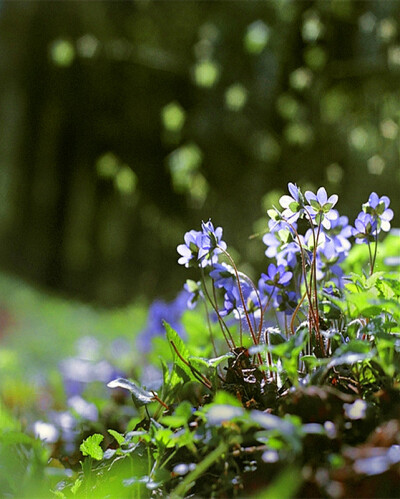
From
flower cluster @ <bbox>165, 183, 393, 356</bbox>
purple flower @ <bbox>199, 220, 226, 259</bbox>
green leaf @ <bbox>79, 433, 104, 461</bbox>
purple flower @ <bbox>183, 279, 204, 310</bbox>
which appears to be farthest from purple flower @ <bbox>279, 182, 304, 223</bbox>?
green leaf @ <bbox>79, 433, 104, 461</bbox>

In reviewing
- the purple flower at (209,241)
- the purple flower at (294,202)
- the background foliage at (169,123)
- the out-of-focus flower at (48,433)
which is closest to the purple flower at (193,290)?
the purple flower at (209,241)

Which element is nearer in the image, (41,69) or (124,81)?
(124,81)

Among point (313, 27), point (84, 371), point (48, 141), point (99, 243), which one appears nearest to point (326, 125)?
point (313, 27)

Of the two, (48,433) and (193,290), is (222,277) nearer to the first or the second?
(193,290)

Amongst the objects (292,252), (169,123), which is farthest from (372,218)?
(169,123)

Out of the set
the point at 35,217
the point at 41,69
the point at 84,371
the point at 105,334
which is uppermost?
the point at 41,69

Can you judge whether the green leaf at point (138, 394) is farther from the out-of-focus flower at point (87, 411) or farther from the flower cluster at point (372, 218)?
the out-of-focus flower at point (87, 411)

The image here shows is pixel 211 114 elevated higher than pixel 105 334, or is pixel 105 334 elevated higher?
pixel 211 114

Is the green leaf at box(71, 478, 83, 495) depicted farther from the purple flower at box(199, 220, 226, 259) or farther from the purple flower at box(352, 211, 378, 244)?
the purple flower at box(352, 211, 378, 244)

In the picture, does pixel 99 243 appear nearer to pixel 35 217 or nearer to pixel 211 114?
pixel 35 217
